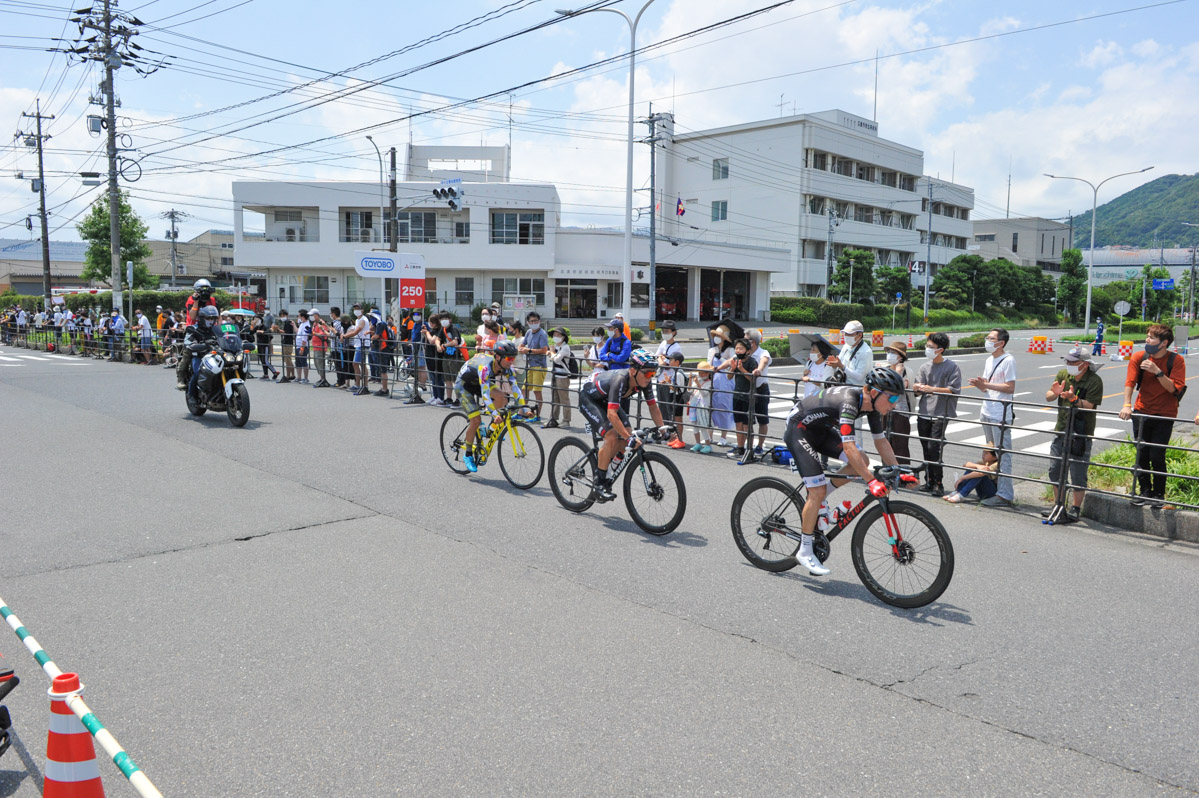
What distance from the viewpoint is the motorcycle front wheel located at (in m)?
13.1

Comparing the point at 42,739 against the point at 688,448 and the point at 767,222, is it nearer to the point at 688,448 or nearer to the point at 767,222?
the point at 688,448

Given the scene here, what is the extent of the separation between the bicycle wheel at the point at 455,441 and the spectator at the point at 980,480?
5689 millimetres

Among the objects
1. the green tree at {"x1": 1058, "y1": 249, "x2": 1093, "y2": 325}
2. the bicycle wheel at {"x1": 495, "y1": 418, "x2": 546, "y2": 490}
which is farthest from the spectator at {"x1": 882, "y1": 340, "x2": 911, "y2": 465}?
the green tree at {"x1": 1058, "y1": 249, "x2": 1093, "y2": 325}

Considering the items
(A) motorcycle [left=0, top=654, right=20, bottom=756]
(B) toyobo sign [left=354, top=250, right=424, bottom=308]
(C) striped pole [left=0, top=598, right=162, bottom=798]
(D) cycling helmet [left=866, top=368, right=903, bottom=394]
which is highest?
(B) toyobo sign [left=354, top=250, right=424, bottom=308]

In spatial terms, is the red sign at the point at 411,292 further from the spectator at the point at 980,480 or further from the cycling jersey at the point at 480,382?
the spectator at the point at 980,480

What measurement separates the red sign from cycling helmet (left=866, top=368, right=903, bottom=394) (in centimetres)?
1744

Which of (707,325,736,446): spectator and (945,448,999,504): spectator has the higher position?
(707,325,736,446): spectator

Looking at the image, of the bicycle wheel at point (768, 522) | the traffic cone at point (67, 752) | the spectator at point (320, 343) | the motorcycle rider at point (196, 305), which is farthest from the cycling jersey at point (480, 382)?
the spectator at point (320, 343)

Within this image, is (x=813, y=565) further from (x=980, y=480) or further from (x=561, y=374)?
(x=561, y=374)

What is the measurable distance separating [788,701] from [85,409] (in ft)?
49.4

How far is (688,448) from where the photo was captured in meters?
12.4

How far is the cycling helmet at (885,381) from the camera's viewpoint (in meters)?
5.70

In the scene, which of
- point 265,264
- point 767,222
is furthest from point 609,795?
point 767,222

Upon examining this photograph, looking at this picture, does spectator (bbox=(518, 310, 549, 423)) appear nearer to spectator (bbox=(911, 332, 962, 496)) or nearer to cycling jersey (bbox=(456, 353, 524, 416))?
cycling jersey (bbox=(456, 353, 524, 416))
